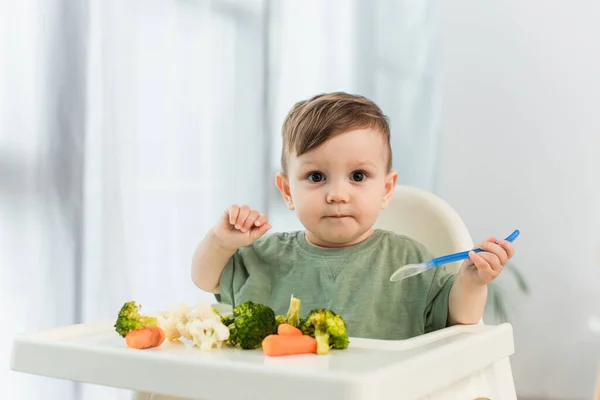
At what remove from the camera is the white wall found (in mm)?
2820

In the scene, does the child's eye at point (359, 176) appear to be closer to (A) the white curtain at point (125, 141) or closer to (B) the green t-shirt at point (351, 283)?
(B) the green t-shirt at point (351, 283)

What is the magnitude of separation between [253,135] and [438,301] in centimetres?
132

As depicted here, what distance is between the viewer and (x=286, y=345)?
0.87 meters

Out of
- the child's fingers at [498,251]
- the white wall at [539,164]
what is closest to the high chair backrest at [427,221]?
the child's fingers at [498,251]

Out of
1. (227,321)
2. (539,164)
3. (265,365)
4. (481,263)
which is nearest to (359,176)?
(481,263)

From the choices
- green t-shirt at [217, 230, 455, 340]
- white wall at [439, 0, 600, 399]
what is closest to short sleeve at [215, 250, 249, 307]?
green t-shirt at [217, 230, 455, 340]

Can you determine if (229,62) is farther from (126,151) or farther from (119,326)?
(119,326)

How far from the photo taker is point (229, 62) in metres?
2.26

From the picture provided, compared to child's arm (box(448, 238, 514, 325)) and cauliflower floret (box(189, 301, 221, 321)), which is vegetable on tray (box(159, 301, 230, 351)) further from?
child's arm (box(448, 238, 514, 325))

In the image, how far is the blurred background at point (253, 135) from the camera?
164 cm

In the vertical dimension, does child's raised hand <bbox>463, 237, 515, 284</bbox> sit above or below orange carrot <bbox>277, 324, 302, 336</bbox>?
above

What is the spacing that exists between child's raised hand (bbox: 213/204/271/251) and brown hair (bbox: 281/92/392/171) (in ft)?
0.40

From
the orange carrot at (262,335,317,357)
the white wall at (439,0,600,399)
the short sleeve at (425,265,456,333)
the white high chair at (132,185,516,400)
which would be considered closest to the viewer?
the orange carrot at (262,335,317,357)

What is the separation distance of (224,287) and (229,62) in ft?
3.67
